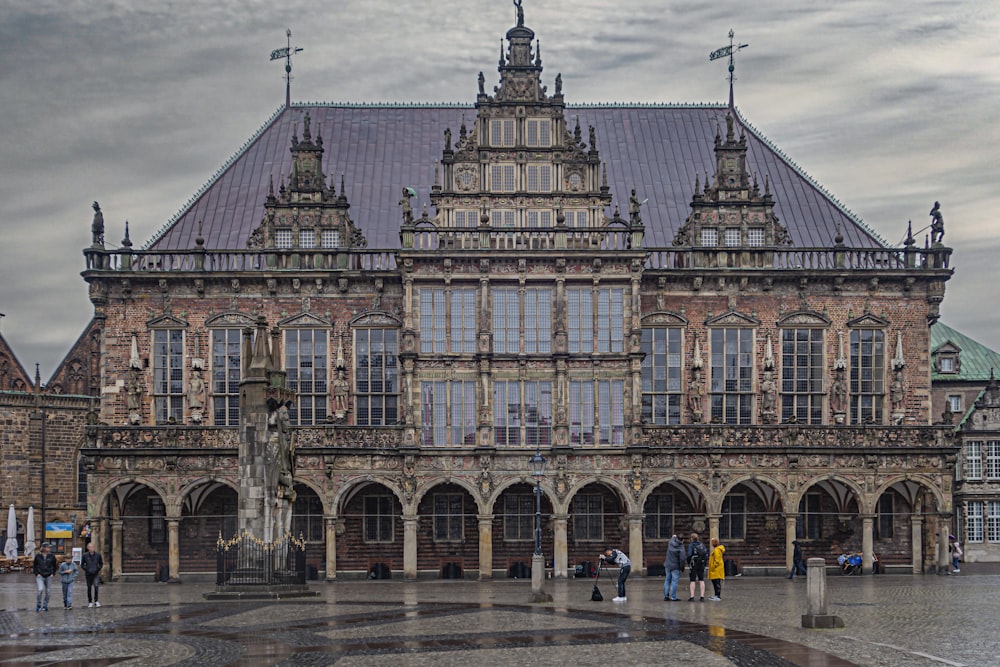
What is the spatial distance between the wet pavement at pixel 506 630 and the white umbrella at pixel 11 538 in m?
24.4

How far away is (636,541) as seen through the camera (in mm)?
50406

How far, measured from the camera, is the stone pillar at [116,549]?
168 feet

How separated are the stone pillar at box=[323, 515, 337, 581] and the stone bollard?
2642 cm

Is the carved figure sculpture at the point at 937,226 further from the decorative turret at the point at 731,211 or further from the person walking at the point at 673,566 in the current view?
the person walking at the point at 673,566

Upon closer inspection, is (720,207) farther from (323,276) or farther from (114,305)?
(114,305)

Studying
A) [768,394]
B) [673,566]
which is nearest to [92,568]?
[673,566]

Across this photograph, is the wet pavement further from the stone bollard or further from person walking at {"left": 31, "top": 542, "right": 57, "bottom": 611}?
person walking at {"left": 31, "top": 542, "right": 57, "bottom": 611}

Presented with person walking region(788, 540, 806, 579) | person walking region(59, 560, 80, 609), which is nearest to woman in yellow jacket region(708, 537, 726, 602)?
person walking region(59, 560, 80, 609)

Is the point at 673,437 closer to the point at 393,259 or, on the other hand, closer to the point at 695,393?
the point at 695,393

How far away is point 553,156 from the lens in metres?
53.9

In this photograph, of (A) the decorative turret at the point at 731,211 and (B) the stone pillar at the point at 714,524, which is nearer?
(B) the stone pillar at the point at 714,524

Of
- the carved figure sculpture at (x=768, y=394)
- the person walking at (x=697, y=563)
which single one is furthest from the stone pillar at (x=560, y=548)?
the person walking at (x=697, y=563)

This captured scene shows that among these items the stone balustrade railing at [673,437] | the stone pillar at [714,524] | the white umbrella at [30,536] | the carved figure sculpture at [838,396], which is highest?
the carved figure sculpture at [838,396]

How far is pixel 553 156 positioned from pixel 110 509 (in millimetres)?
21029
